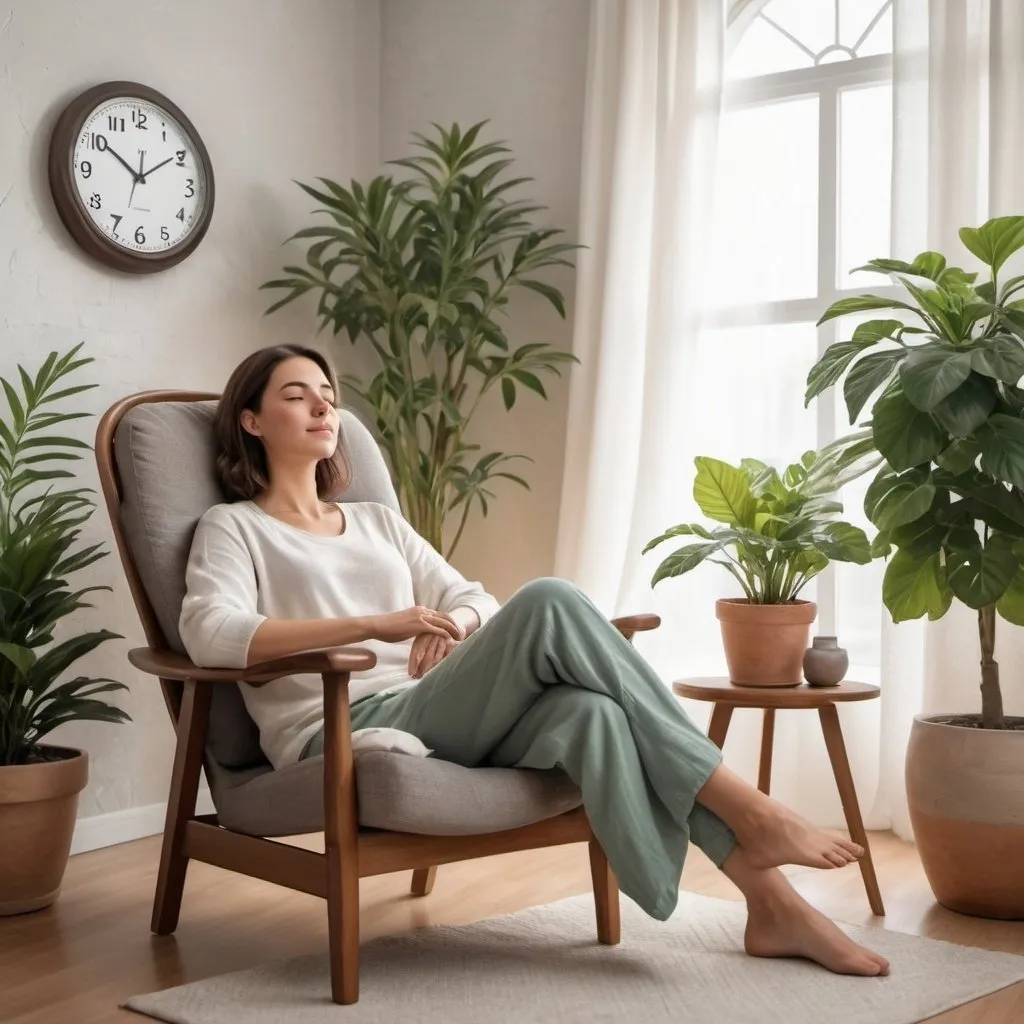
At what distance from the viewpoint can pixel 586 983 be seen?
2.16m

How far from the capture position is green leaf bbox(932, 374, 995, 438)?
2412 millimetres

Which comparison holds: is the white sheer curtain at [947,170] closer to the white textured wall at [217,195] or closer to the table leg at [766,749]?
the table leg at [766,749]

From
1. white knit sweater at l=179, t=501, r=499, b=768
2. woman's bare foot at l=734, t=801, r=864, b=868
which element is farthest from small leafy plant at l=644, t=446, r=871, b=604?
woman's bare foot at l=734, t=801, r=864, b=868

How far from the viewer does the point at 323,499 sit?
2.78 m

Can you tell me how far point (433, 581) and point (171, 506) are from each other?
0.55m

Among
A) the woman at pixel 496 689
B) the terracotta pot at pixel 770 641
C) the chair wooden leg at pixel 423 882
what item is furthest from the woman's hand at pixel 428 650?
the terracotta pot at pixel 770 641

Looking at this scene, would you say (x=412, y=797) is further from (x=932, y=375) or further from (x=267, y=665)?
(x=932, y=375)

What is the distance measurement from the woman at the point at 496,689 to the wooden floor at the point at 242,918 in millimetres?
361

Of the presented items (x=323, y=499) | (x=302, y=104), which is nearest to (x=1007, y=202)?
(x=323, y=499)

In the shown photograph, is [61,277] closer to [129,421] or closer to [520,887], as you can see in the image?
[129,421]

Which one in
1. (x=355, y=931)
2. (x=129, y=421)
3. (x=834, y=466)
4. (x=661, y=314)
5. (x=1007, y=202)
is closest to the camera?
(x=355, y=931)

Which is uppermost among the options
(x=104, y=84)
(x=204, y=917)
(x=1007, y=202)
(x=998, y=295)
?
(x=104, y=84)

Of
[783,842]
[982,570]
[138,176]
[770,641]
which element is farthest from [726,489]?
[138,176]

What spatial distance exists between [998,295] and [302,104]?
2.07 m
